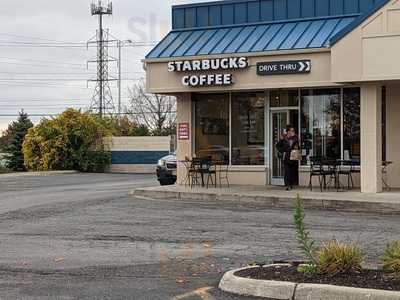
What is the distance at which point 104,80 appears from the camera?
74.9m

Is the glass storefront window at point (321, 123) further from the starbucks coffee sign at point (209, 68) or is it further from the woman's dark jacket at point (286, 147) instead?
the starbucks coffee sign at point (209, 68)

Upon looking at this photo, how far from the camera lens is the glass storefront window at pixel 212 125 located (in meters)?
22.0

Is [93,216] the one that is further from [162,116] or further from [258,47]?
[162,116]

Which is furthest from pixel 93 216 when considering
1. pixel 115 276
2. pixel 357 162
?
pixel 357 162

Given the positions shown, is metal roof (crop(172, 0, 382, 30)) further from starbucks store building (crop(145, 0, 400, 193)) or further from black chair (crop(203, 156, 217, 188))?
black chair (crop(203, 156, 217, 188))

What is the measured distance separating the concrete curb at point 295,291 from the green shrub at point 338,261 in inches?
19.5

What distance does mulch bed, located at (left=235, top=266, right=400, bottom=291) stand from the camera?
722 centimetres

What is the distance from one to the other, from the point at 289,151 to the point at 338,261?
11.9 m

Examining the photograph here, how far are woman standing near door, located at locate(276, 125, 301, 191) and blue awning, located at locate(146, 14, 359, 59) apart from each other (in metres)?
2.51

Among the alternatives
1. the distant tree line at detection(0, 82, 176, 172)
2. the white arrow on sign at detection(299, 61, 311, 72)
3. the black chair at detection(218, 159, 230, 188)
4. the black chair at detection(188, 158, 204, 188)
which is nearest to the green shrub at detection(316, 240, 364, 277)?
the white arrow on sign at detection(299, 61, 311, 72)

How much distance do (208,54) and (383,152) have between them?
590 cm

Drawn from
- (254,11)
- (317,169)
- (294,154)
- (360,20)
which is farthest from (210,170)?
(360,20)

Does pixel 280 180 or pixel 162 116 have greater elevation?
pixel 162 116

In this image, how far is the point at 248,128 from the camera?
21750 mm
